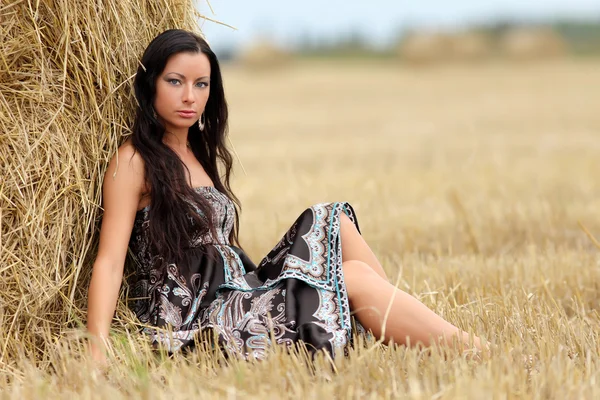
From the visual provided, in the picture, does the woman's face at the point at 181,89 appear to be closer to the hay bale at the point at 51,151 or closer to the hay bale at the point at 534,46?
the hay bale at the point at 51,151

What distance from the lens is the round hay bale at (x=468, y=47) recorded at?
2181 cm

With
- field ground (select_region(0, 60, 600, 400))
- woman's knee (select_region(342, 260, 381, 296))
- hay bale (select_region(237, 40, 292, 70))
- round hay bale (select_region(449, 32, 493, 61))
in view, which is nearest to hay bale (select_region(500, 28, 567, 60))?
round hay bale (select_region(449, 32, 493, 61))

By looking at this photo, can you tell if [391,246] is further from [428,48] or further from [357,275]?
[428,48]

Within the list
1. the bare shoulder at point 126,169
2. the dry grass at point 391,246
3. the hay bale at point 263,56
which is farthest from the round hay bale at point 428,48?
the bare shoulder at point 126,169

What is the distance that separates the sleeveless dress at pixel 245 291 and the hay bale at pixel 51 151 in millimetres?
231

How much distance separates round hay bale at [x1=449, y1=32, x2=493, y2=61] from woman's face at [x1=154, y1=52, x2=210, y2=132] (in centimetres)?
1949

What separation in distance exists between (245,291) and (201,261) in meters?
0.19

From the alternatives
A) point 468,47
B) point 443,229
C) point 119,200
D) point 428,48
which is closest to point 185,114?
point 119,200

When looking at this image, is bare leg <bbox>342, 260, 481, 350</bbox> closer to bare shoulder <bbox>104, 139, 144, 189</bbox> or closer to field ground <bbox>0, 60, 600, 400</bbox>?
field ground <bbox>0, 60, 600, 400</bbox>

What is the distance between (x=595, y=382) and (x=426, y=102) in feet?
41.5

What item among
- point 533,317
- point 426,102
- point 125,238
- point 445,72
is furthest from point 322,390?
point 445,72

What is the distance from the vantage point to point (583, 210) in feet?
17.5

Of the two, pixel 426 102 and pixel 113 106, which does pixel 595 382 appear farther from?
pixel 426 102

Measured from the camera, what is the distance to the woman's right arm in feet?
8.80
